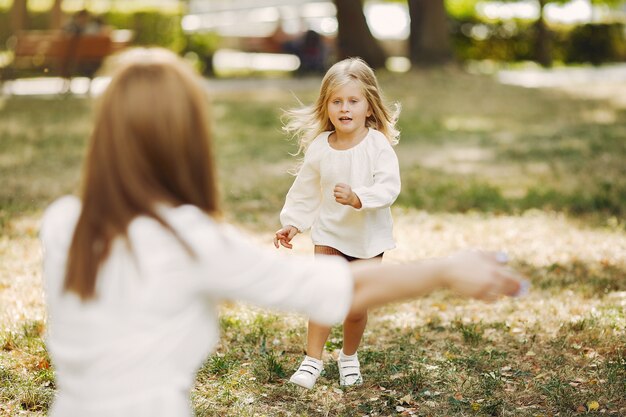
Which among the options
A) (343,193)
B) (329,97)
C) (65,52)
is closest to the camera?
(343,193)

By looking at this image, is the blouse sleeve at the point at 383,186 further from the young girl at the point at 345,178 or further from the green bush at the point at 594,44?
the green bush at the point at 594,44

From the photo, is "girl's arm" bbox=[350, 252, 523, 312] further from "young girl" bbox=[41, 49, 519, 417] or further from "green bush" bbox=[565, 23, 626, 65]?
"green bush" bbox=[565, 23, 626, 65]

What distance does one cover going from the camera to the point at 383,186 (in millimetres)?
3793

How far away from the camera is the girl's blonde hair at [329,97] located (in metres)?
4.02

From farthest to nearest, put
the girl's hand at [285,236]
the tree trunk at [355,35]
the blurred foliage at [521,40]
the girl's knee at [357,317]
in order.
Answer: the blurred foliage at [521,40]
the tree trunk at [355,35]
the girl's knee at [357,317]
the girl's hand at [285,236]

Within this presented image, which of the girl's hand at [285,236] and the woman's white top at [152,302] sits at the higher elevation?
the woman's white top at [152,302]

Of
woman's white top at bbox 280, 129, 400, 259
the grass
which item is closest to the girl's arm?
woman's white top at bbox 280, 129, 400, 259

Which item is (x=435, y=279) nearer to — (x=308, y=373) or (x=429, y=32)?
(x=308, y=373)

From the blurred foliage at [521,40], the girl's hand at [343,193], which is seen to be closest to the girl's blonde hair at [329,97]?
the girl's hand at [343,193]

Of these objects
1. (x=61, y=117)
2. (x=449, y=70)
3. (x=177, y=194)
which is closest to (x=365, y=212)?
(x=177, y=194)

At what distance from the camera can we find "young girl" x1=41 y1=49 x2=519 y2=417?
6.29 feet

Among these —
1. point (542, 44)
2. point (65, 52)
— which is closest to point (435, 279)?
point (65, 52)

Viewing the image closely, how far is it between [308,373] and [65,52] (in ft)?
44.9

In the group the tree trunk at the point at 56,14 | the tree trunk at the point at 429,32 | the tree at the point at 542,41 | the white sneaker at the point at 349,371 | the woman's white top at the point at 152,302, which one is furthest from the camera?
the tree at the point at 542,41
